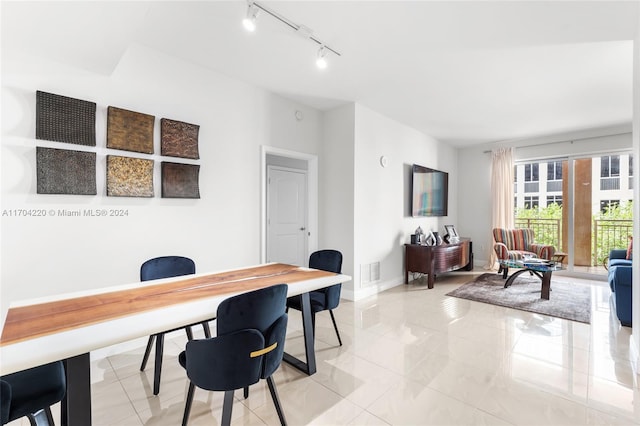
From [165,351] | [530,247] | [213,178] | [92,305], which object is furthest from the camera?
[530,247]

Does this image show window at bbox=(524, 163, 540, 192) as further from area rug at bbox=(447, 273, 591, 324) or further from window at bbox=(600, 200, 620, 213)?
area rug at bbox=(447, 273, 591, 324)

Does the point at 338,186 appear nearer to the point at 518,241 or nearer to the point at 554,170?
the point at 518,241

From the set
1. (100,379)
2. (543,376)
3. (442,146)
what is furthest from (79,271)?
(442,146)

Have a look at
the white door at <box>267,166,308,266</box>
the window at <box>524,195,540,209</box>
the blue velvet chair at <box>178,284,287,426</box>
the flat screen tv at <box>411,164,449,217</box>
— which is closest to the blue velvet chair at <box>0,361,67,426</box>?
the blue velvet chair at <box>178,284,287,426</box>

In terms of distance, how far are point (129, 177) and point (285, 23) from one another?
71.3 inches

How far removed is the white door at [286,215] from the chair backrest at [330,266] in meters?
2.16

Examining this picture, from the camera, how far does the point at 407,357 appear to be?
2.48 m

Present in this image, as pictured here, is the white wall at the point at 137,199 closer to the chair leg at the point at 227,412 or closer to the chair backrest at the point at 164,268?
the chair backrest at the point at 164,268

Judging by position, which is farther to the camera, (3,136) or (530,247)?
(530,247)

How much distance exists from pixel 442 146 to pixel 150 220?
18.5 ft

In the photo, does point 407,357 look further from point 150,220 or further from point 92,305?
point 150,220

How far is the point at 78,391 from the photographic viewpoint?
1187 mm

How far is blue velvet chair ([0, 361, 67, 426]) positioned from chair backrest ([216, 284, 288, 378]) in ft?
2.28

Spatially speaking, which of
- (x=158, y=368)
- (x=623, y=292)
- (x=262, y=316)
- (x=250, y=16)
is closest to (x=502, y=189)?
(x=623, y=292)
